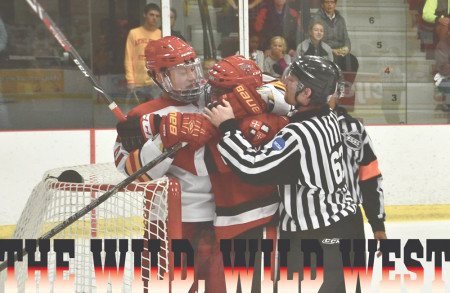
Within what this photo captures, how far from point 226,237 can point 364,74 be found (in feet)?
9.76

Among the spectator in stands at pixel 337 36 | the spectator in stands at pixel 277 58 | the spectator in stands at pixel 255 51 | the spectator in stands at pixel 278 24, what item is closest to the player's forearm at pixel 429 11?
the spectator in stands at pixel 337 36

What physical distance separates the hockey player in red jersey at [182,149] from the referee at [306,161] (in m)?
0.16

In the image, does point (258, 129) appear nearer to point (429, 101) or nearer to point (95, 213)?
point (95, 213)

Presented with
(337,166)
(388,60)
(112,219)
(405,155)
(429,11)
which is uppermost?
(429,11)

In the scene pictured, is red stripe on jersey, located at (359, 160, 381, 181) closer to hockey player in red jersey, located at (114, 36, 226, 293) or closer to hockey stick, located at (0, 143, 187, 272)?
hockey player in red jersey, located at (114, 36, 226, 293)

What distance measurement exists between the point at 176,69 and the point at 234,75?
17 centimetres

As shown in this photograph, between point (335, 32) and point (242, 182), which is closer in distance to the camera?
point (242, 182)

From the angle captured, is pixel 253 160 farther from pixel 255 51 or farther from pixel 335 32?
pixel 335 32

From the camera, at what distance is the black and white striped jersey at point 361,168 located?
1988 millimetres

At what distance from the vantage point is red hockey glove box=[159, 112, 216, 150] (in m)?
1.77

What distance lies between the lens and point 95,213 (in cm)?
187

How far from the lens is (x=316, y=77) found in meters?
1.72

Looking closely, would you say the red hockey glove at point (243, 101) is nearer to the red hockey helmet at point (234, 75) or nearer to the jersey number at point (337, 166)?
the red hockey helmet at point (234, 75)

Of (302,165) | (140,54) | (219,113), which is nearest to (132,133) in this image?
(219,113)
